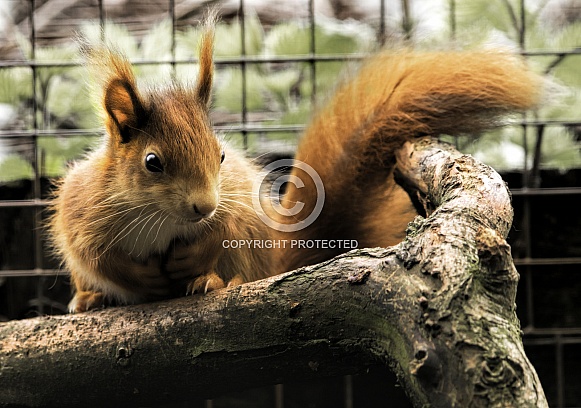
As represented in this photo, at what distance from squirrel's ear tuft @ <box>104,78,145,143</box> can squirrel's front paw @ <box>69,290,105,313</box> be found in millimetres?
334

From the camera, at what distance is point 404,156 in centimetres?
120

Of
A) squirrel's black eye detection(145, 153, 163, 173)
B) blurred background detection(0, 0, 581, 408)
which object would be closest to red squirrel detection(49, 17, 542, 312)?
squirrel's black eye detection(145, 153, 163, 173)

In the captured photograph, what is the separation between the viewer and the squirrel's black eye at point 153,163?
100cm

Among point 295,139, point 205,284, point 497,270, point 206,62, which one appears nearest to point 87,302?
point 205,284

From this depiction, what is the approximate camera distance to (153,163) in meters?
1.01

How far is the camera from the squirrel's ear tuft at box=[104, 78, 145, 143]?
1032 mm

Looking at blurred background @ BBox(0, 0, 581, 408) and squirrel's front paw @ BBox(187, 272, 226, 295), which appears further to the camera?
blurred background @ BBox(0, 0, 581, 408)

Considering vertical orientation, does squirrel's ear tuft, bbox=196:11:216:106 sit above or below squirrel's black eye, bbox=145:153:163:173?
above

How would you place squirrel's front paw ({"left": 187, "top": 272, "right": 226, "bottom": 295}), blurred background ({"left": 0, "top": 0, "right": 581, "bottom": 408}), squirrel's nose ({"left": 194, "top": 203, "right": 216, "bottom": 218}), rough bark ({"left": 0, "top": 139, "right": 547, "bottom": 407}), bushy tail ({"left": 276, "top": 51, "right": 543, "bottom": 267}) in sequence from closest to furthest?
rough bark ({"left": 0, "top": 139, "right": 547, "bottom": 407}) < squirrel's nose ({"left": 194, "top": 203, "right": 216, "bottom": 218}) < squirrel's front paw ({"left": 187, "top": 272, "right": 226, "bottom": 295}) < bushy tail ({"left": 276, "top": 51, "right": 543, "bottom": 267}) < blurred background ({"left": 0, "top": 0, "right": 581, "bottom": 408})

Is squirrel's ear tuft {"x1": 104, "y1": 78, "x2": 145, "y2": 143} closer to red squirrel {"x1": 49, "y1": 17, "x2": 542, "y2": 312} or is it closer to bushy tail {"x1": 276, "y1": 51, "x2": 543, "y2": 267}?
red squirrel {"x1": 49, "y1": 17, "x2": 542, "y2": 312}

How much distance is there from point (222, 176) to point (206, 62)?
19 cm

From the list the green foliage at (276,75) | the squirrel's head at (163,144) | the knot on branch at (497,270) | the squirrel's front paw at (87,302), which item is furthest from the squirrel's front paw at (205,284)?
the green foliage at (276,75)

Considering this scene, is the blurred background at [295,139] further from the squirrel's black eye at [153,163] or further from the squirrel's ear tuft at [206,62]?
the squirrel's black eye at [153,163]

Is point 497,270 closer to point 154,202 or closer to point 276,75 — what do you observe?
point 154,202
